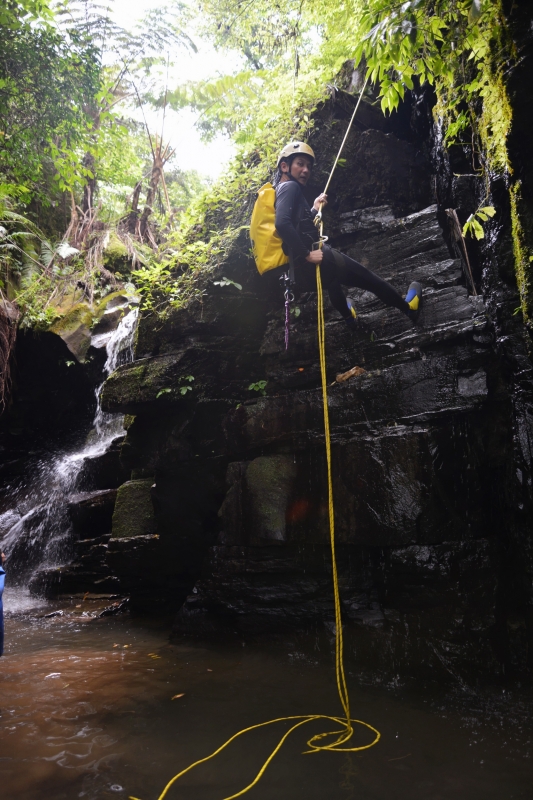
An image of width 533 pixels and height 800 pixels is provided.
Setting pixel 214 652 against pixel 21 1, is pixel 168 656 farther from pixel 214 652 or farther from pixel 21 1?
pixel 21 1

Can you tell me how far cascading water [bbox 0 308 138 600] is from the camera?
351 inches

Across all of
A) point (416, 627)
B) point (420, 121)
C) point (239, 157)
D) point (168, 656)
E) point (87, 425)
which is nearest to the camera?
point (416, 627)

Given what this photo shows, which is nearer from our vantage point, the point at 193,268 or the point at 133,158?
the point at 193,268

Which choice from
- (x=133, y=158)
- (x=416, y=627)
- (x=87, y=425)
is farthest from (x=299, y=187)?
(x=133, y=158)

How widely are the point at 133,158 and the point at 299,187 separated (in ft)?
43.8

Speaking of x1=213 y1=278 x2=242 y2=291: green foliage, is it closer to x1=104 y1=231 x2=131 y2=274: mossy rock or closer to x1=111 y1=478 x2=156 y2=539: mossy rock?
x1=111 y1=478 x2=156 y2=539: mossy rock

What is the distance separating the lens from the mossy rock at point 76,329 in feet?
37.0

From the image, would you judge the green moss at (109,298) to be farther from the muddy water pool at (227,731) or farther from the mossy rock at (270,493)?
the muddy water pool at (227,731)

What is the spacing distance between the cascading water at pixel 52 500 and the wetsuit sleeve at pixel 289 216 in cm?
601

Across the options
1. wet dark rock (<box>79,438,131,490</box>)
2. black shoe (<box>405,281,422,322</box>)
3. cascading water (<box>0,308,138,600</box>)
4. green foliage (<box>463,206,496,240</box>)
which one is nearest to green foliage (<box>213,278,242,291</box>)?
black shoe (<box>405,281,422,322</box>)

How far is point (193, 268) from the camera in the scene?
6.84 meters

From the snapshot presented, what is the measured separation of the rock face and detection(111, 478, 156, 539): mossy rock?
20 cm

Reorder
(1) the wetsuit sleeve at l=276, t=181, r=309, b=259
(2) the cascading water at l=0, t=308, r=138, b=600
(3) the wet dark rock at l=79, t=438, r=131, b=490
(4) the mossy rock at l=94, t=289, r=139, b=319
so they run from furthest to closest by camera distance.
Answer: (4) the mossy rock at l=94, t=289, r=139, b=319 < (3) the wet dark rock at l=79, t=438, r=131, b=490 < (2) the cascading water at l=0, t=308, r=138, b=600 < (1) the wetsuit sleeve at l=276, t=181, r=309, b=259

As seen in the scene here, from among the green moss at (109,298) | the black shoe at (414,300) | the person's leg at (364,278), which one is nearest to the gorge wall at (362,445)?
the black shoe at (414,300)
